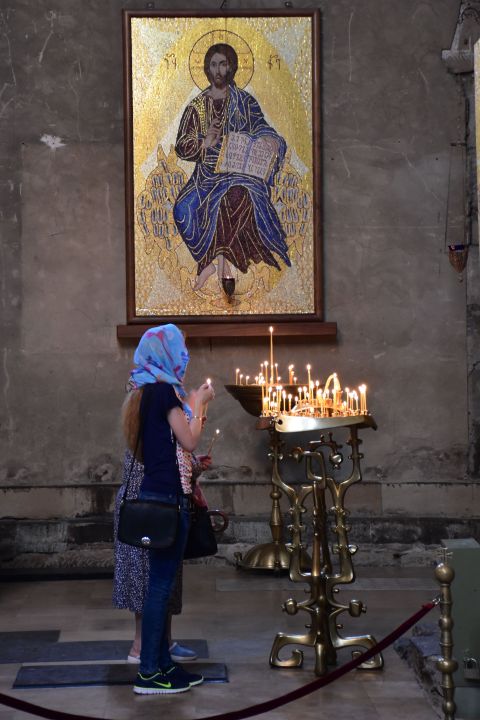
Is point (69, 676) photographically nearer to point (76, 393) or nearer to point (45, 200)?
point (76, 393)

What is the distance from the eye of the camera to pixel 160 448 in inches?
207

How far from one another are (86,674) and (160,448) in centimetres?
128

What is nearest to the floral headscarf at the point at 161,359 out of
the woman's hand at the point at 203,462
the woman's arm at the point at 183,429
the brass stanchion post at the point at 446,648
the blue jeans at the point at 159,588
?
the woman's arm at the point at 183,429

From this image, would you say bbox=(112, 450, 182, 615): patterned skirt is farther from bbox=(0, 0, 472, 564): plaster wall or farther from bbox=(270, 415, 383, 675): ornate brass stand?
bbox=(0, 0, 472, 564): plaster wall

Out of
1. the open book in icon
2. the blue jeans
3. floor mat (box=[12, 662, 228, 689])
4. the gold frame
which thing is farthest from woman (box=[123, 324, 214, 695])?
the open book in icon

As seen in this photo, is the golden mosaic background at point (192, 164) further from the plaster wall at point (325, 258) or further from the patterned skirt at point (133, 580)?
the patterned skirt at point (133, 580)

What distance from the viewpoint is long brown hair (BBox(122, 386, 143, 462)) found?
5332 millimetres

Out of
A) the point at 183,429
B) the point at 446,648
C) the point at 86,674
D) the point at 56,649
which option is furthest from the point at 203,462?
the point at 446,648

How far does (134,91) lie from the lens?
30.1 ft

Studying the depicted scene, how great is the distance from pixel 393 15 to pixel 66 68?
8.65 feet

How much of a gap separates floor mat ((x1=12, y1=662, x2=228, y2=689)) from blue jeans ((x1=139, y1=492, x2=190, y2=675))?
1.29ft

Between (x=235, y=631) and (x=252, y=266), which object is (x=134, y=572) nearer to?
(x=235, y=631)

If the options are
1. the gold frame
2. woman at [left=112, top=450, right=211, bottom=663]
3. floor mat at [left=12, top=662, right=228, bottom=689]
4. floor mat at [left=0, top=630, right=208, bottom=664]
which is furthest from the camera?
the gold frame

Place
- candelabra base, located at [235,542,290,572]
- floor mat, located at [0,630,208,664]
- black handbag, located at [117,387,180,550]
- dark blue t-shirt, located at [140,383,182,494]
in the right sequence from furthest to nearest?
candelabra base, located at [235,542,290,572] < floor mat, located at [0,630,208,664] < dark blue t-shirt, located at [140,383,182,494] < black handbag, located at [117,387,180,550]
